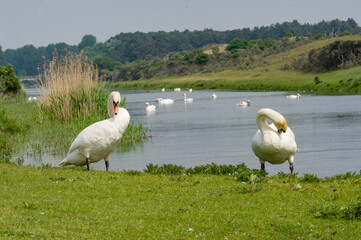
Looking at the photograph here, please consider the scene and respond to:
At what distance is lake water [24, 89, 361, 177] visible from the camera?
20.3m

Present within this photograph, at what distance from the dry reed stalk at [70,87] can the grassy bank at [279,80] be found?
3402 centimetres

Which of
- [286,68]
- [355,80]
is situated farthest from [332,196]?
[286,68]

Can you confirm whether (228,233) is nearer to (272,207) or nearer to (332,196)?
(272,207)

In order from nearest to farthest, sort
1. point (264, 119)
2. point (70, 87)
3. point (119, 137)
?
point (264, 119) < point (119, 137) < point (70, 87)

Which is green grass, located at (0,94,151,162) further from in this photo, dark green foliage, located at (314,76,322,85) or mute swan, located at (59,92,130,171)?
dark green foliage, located at (314,76,322,85)

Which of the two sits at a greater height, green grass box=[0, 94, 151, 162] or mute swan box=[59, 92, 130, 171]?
mute swan box=[59, 92, 130, 171]

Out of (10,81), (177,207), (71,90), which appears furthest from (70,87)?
(10,81)

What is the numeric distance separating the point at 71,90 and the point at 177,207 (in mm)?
18382

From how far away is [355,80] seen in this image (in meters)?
58.0

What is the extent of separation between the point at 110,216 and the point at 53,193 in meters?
2.37

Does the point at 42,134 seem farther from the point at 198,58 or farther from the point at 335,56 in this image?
the point at 198,58

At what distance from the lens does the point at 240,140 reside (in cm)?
2712

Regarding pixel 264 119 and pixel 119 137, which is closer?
pixel 264 119

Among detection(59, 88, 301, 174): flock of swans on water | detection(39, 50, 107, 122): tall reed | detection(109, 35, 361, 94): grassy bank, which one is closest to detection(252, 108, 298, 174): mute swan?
detection(59, 88, 301, 174): flock of swans on water
